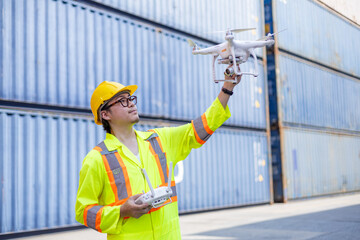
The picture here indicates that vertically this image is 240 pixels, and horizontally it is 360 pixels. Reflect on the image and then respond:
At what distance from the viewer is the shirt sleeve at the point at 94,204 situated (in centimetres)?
255

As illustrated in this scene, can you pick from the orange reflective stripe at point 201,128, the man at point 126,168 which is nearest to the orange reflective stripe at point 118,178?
the man at point 126,168

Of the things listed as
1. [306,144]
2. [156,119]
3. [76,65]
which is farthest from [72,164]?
[306,144]

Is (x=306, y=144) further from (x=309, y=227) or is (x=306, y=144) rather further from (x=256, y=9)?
(x=309, y=227)

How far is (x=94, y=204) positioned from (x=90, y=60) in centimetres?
891

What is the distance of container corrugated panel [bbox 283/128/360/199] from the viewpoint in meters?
18.6

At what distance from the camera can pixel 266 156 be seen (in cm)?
1741

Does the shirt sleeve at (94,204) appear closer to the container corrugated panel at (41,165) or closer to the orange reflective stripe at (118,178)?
the orange reflective stripe at (118,178)

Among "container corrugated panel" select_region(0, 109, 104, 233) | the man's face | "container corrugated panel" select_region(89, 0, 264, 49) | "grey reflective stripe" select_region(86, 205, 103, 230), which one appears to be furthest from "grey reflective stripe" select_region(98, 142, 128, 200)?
"container corrugated panel" select_region(89, 0, 264, 49)

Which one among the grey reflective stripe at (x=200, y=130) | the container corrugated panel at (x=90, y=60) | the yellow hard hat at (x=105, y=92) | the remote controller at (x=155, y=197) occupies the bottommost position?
the remote controller at (x=155, y=197)

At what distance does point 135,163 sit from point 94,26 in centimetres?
Result: 927

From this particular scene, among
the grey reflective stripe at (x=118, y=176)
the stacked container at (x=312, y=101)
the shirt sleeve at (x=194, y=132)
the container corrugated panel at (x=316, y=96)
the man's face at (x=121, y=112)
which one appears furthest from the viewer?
the container corrugated panel at (x=316, y=96)

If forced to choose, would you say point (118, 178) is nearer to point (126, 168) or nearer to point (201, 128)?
point (126, 168)

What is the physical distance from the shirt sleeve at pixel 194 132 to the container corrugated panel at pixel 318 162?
15.7m

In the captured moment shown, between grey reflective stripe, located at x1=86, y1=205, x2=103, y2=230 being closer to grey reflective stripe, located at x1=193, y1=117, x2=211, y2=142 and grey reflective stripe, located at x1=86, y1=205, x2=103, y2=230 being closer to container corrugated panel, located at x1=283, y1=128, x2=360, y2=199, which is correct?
grey reflective stripe, located at x1=193, y1=117, x2=211, y2=142
